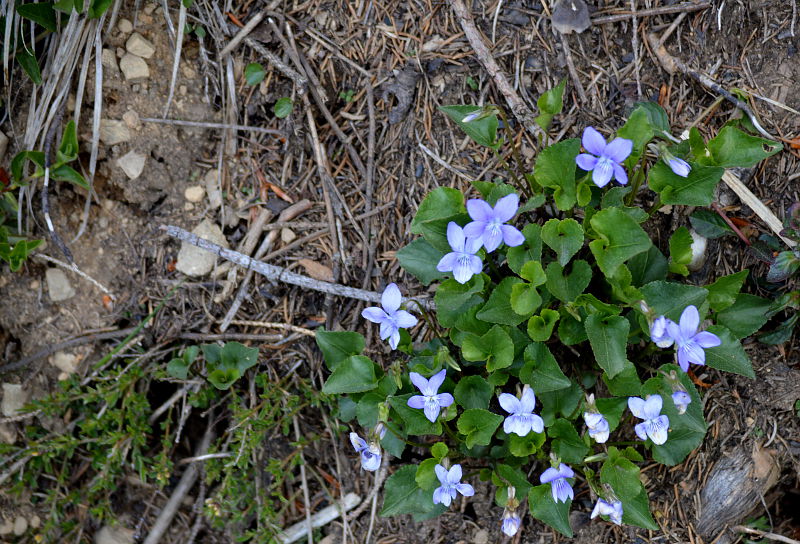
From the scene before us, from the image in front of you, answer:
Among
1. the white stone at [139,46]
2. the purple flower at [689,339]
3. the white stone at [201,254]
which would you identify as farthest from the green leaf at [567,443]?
the white stone at [139,46]

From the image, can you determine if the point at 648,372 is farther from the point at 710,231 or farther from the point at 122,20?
the point at 122,20

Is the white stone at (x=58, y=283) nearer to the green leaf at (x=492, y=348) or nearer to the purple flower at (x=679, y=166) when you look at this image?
the green leaf at (x=492, y=348)

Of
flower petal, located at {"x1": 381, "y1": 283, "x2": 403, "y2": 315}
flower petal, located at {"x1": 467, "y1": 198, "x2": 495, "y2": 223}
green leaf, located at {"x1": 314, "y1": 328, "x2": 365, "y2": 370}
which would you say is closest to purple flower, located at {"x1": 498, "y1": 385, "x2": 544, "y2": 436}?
flower petal, located at {"x1": 381, "y1": 283, "x2": 403, "y2": 315}

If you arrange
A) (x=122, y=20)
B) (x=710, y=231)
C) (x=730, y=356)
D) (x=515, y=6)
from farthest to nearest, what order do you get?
(x=122, y=20) → (x=515, y=6) → (x=710, y=231) → (x=730, y=356)

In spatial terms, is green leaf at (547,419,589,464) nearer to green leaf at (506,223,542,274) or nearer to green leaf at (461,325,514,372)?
green leaf at (461,325,514,372)

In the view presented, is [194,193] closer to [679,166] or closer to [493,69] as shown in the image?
[493,69]

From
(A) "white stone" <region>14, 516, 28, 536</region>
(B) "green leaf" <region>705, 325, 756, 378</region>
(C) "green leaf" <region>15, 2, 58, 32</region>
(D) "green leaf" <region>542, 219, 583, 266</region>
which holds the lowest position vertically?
(A) "white stone" <region>14, 516, 28, 536</region>

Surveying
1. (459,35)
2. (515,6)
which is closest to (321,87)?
(459,35)

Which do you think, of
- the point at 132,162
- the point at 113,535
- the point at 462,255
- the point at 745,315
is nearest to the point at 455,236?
the point at 462,255
